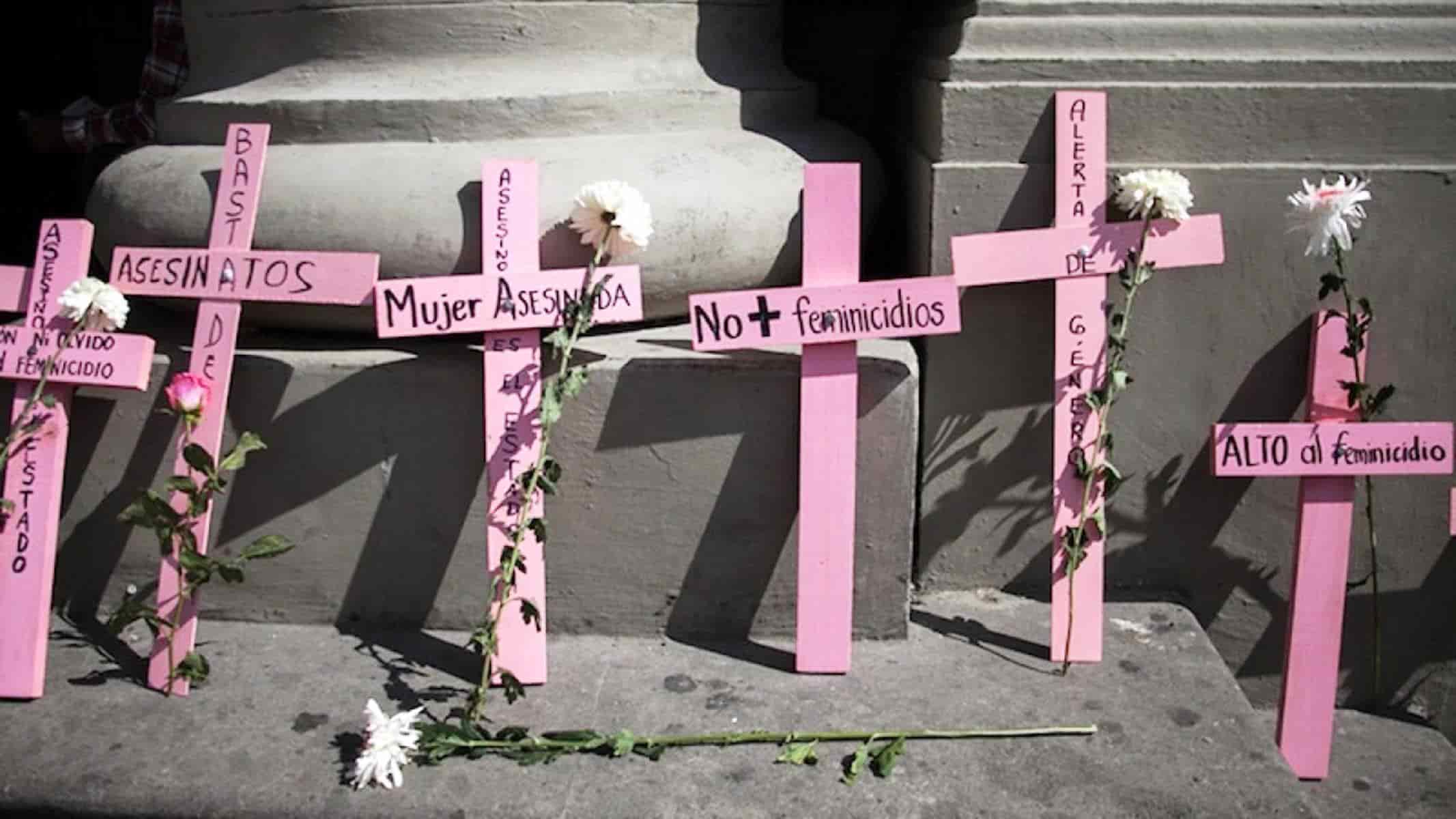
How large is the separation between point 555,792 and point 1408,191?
1889 millimetres

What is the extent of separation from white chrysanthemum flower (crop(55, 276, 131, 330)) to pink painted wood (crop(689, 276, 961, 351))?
1.01 metres

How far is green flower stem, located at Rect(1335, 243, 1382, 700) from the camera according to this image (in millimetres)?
2652

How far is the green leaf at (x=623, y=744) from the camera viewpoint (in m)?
2.28

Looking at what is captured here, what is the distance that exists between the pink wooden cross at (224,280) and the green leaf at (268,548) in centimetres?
9

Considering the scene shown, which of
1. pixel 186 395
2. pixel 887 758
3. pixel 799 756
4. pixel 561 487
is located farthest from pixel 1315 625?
pixel 186 395

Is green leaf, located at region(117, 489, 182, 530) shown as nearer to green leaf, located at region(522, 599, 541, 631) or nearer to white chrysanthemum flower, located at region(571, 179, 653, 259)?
green leaf, located at region(522, 599, 541, 631)

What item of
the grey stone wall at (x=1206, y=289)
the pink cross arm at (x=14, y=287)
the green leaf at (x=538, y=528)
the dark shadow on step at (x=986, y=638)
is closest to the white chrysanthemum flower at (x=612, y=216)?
the green leaf at (x=538, y=528)

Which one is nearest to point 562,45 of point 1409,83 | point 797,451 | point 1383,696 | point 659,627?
point 797,451

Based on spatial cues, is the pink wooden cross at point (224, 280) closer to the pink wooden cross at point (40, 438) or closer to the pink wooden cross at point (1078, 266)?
the pink wooden cross at point (40, 438)

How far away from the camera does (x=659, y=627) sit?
2.70m

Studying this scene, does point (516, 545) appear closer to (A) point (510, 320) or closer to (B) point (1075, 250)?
(A) point (510, 320)

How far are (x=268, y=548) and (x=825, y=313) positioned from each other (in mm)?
1057

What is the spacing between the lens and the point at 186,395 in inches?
96.6

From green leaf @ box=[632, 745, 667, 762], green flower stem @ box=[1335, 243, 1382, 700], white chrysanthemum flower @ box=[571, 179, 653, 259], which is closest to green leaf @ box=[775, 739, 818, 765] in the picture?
green leaf @ box=[632, 745, 667, 762]
